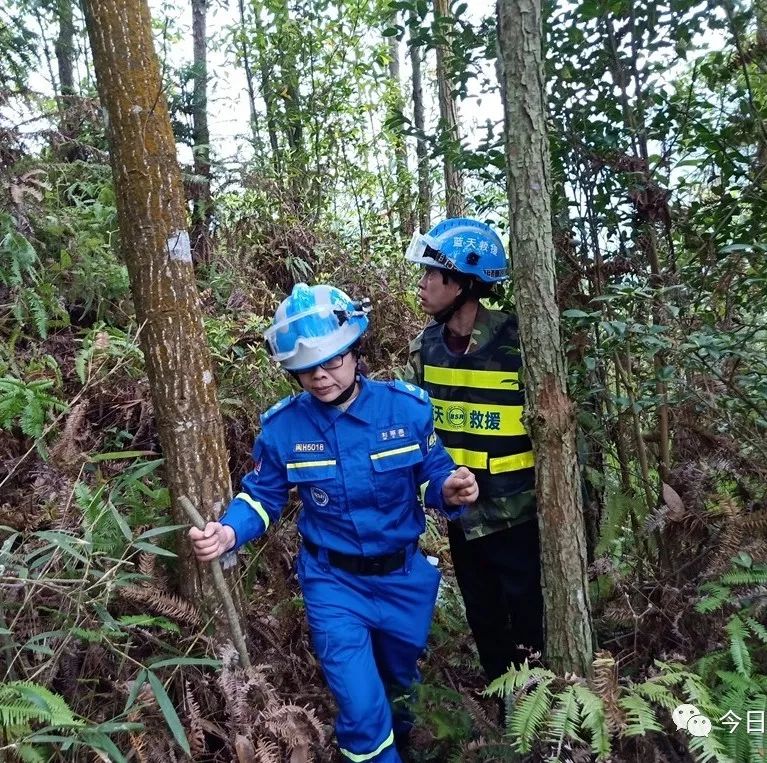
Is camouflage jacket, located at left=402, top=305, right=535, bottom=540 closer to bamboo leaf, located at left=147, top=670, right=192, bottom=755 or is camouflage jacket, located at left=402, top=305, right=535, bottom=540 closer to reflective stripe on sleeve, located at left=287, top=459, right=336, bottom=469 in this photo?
reflective stripe on sleeve, located at left=287, top=459, right=336, bottom=469

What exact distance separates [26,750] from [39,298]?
3.21m

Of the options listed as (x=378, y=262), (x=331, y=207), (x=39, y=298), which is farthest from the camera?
(x=331, y=207)

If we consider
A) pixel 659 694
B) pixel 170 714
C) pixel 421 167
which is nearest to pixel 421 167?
pixel 421 167

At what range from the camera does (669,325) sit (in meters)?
2.43

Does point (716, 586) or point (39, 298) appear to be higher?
point (39, 298)

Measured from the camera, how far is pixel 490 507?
9.59ft

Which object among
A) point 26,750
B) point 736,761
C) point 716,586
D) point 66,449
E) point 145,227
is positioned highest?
point 145,227

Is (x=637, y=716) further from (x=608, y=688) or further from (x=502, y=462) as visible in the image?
(x=502, y=462)

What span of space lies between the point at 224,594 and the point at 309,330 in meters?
1.11

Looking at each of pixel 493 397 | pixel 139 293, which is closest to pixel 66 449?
pixel 139 293

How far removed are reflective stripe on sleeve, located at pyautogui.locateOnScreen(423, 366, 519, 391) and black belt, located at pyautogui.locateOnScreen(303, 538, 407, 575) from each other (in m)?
0.87

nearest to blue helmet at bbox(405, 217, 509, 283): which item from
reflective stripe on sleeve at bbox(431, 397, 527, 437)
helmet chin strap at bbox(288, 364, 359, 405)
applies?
reflective stripe on sleeve at bbox(431, 397, 527, 437)

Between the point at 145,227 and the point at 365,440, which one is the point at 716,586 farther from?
the point at 145,227

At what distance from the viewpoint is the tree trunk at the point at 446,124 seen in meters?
3.05
